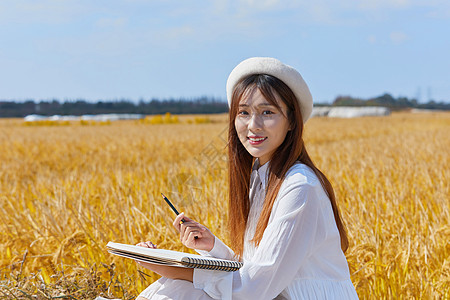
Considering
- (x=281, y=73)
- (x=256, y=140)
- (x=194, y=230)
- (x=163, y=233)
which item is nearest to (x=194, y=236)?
(x=194, y=230)

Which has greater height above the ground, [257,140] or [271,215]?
[257,140]

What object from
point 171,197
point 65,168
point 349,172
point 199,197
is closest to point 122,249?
point 199,197

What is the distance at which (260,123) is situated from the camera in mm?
1616

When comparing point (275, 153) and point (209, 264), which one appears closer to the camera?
point (209, 264)

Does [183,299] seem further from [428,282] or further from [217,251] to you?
[428,282]

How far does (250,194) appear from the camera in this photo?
1.84 m

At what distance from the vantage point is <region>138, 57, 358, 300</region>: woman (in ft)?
4.58

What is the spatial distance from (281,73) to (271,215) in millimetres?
486

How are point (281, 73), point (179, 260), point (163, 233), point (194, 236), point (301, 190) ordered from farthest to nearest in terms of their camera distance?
1. point (163, 233)
2. point (194, 236)
3. point (281, 73)
4. point (301, 190)
5. point (179, 260)

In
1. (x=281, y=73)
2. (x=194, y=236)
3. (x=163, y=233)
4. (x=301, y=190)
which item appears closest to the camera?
(x=301, y=190)

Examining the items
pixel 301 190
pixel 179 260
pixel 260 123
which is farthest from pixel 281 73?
pixel 179 260

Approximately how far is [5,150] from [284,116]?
29.9ft

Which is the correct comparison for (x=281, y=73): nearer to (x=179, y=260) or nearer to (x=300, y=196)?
(x=300, y=196)

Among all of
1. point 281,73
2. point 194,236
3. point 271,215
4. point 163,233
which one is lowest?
point 163,233
